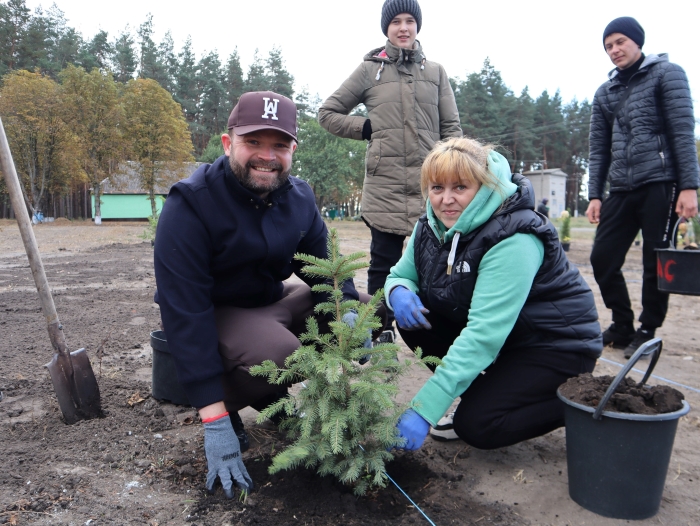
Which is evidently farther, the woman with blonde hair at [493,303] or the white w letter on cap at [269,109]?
the white w letter on cap at [269,109]

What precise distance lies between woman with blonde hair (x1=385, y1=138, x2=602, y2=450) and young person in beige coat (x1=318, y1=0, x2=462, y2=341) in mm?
1293

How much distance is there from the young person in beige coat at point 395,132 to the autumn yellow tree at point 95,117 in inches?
1387

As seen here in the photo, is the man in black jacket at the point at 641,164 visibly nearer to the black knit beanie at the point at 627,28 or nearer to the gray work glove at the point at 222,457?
the black knit beanie at the point at 627,28

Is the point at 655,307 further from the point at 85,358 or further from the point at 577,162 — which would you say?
the point at 577,162

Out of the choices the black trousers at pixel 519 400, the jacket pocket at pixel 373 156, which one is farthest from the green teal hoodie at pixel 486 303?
the jacket pocket at pixel 373 156

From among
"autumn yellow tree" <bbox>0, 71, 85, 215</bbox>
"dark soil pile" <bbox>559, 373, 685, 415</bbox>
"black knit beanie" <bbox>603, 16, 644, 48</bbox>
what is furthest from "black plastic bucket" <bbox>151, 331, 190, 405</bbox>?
"autumn yellow tree" <bbox>0, 71, 85, 215</bbox>

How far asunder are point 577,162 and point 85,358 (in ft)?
238

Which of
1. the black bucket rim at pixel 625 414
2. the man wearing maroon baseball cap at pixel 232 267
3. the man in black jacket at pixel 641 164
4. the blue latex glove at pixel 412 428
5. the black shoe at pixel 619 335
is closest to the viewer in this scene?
the black bucket rim at pixel 625 414

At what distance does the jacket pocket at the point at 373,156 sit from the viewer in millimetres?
4059

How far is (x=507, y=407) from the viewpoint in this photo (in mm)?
2459

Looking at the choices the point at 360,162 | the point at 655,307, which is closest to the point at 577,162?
the point at 360,162

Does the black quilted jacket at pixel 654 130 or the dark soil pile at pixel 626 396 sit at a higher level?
the black quilted jacket at pixel 654 130

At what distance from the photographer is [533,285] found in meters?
2.46

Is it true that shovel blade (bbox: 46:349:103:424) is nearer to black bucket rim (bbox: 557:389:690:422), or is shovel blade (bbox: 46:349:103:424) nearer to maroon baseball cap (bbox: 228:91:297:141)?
maroon baseball cap (bbox: 228:91:297:141)
